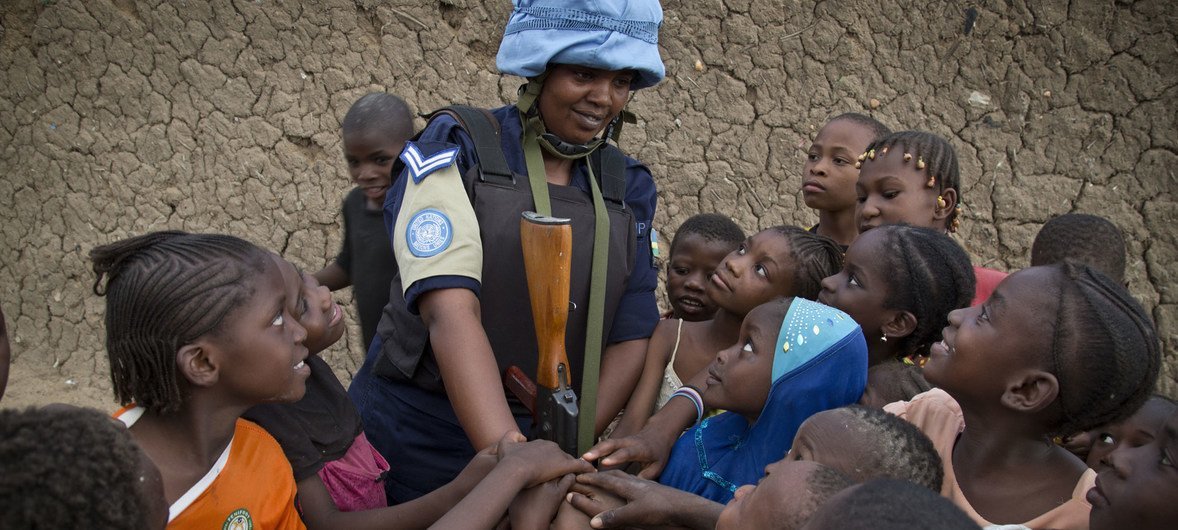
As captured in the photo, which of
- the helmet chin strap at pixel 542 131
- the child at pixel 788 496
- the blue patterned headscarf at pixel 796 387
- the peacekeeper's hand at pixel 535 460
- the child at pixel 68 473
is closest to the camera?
the child at pixel 68 473

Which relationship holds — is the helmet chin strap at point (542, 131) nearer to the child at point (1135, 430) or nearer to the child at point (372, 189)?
the child at point (372, 189)

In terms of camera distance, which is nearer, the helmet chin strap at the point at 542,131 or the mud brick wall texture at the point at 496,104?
the helmet chin strap at the point at 542,131

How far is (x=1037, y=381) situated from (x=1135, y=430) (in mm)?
277

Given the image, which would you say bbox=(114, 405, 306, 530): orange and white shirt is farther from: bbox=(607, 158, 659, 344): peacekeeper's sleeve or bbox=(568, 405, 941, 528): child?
bbox=(607, 158, 659, 344): peacekeeper's sleeve

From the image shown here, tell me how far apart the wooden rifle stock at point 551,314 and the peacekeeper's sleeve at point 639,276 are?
1.50 ft

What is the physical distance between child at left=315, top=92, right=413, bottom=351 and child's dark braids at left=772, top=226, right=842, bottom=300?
4.85ft

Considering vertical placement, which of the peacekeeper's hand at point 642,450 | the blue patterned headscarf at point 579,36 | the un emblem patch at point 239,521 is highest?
the blue patterned headscarf at point 579,36

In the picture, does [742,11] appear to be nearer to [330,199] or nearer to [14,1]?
[330,199]

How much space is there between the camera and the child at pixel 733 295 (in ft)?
8.03

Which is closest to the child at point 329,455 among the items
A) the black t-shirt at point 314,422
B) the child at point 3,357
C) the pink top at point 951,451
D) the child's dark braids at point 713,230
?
the black t-shirt at point 314,422

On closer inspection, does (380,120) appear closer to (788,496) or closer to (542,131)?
(542,131)

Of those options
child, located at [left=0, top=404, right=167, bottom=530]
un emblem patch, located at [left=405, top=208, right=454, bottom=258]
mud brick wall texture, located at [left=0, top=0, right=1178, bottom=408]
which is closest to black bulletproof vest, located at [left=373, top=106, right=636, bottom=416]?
un emblem patch, located at [left=405, top=208, right=454, bottom=258]

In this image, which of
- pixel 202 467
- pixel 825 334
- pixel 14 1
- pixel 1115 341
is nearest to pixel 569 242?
pixel 825 334

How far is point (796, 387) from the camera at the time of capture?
Result: 6.14 ft
